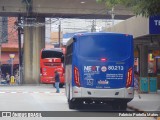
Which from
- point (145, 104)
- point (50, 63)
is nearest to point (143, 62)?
point (145, 104)

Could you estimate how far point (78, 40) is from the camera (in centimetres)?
2084

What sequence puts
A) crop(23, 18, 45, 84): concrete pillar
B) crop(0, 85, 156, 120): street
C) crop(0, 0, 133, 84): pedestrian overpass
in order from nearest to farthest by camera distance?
crop(0, 85, 156, 120): street → crop(0, 0, 133, 84): pedestrian overpass → crop(23, 18, 45, 84): concrete pillar

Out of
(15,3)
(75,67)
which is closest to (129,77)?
(75,67)

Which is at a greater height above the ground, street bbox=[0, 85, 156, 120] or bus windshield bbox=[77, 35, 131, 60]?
bus windshield bbox=[77, 35, 131, 60]

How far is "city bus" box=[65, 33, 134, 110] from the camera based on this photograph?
20.6 m

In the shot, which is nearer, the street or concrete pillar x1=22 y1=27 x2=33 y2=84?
the street

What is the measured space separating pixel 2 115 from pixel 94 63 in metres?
4.34

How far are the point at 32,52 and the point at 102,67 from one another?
116 feet

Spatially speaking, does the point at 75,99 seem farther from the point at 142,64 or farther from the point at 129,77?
the point at 142,64

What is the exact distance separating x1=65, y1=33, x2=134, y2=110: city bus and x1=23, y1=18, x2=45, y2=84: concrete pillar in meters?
34.6

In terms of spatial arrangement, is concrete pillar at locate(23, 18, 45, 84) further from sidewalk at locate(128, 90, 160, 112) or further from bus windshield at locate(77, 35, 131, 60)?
bus windshield at locate(77, 35, 131, 60)

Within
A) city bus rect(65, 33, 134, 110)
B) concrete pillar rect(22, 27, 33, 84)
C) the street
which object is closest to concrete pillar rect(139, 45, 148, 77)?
the street

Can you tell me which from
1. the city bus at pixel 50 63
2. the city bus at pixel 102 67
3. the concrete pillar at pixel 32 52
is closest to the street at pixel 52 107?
the city bus at pixel 102 67

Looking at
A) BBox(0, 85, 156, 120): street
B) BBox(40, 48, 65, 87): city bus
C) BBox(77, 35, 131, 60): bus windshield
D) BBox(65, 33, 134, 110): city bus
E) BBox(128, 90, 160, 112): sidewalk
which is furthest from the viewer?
BBox(40, 48, 65, 87): city bus
